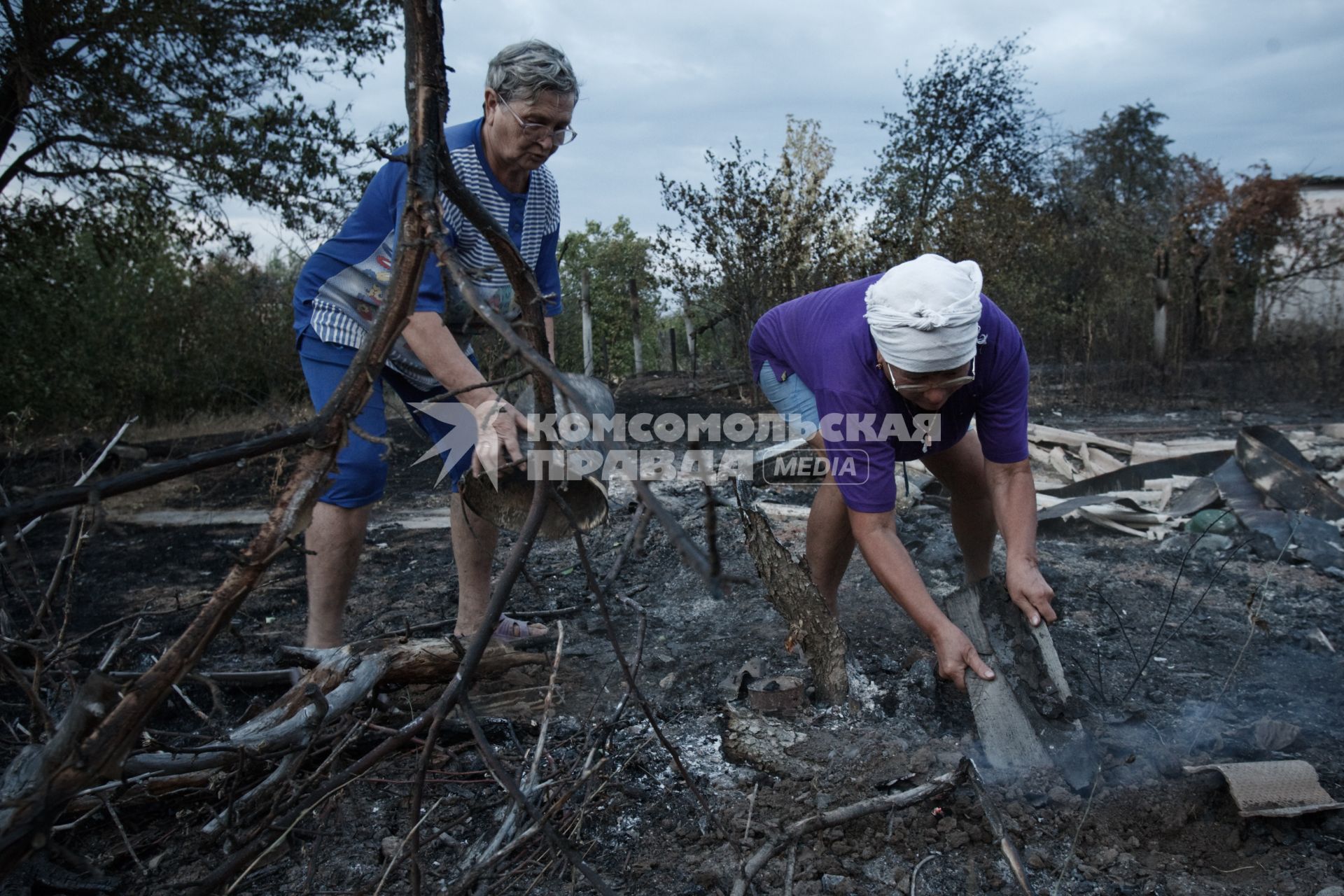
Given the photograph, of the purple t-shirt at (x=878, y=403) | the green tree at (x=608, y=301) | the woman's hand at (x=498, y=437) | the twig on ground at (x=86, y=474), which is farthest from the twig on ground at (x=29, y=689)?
the green tree at (x=608, y=301)

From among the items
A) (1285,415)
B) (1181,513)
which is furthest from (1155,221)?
(1181,513)

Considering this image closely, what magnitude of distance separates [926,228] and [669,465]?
7249 mm

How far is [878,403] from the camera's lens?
226cm

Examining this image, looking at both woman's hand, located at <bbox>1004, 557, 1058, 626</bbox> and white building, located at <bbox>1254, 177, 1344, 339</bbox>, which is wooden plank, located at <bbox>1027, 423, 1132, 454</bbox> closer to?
woman's hand, located at <bbox>1004, 557, 1058, 626</bbox>

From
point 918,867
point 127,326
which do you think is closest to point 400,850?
point 918,867

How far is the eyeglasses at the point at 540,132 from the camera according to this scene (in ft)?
7.09

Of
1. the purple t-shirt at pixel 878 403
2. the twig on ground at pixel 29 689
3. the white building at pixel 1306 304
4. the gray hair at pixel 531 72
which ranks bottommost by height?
the twig on ground at pixel 29 689

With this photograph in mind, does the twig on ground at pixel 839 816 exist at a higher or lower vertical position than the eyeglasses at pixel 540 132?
lower

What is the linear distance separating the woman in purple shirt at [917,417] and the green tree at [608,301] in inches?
399

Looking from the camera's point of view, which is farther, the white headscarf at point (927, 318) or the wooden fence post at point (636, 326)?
the wooden fence post at point (636, 326)

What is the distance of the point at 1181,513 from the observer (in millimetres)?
4688

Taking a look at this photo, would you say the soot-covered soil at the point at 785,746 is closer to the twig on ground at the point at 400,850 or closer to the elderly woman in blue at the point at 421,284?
the twig on ground at the point at 400,850

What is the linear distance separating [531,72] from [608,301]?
1286cm

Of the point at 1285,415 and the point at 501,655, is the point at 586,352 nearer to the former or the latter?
the point at 1285,415
